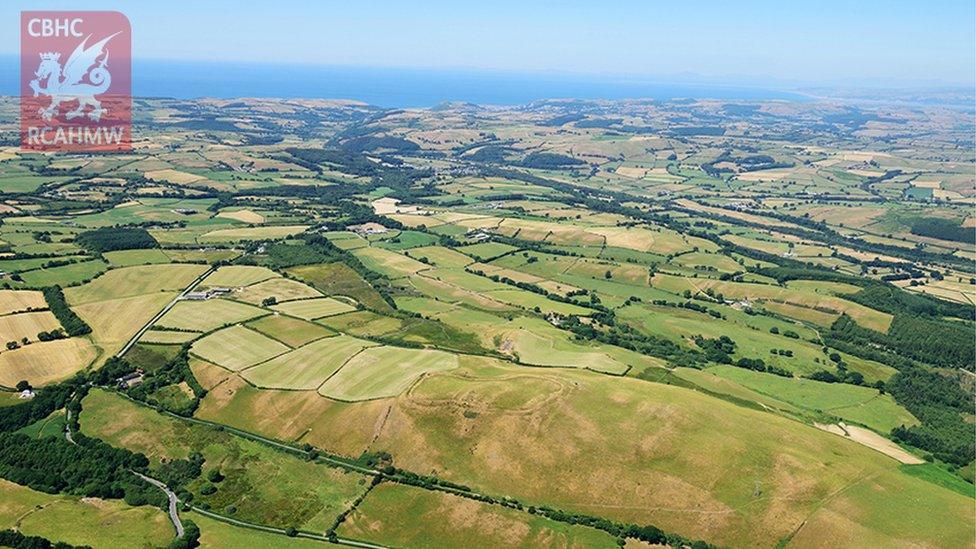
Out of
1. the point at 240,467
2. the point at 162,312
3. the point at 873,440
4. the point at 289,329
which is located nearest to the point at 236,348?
the point at 289,329

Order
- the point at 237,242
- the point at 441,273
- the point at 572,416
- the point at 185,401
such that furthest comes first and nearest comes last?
the point at 237,242 → the point at 441,273 → the point at 185,401 → the point at 572,416

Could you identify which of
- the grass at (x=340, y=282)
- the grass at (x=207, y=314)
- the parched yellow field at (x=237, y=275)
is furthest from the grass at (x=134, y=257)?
the grass at (x=207, y=314)

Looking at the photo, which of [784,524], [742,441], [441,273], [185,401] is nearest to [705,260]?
[441,273]

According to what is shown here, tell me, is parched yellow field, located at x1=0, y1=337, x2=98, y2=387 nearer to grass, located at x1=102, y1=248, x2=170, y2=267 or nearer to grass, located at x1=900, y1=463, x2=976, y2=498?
grass, located at x1=102, y1=248, x2=170, y2=267

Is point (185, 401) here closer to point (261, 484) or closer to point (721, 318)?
point (261, 484)

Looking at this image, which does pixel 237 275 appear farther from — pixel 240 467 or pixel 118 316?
pixel 240 467

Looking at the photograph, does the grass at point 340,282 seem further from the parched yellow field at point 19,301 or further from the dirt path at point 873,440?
the dirt path at point 873,440
